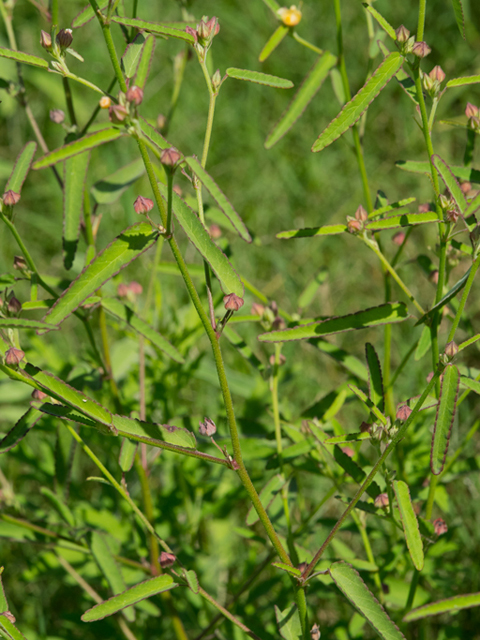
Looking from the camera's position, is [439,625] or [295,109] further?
[439,625]

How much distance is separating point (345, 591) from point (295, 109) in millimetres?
1295

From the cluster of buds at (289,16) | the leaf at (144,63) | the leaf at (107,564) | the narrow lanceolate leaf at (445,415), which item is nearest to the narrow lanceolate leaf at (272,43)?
the cluster of buds at (289,16)

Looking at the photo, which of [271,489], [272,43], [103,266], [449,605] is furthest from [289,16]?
[449,605]

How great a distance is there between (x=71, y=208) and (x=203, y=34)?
0.66 m

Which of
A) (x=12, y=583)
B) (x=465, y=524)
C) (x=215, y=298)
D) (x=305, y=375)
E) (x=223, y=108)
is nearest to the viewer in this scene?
(x=215, y=298)

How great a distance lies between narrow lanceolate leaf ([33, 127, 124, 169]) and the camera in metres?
1.23

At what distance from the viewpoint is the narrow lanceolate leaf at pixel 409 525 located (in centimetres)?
148

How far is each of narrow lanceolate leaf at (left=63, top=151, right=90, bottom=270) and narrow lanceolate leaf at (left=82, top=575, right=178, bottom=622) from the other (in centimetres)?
85

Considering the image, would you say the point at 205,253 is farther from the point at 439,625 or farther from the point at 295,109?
the point at 439,625

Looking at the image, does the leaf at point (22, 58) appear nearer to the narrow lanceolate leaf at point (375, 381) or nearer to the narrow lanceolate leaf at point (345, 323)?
the narrow lanceolate leaf at point (345, 323)

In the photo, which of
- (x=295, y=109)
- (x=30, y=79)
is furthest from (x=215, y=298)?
(x=30, y=79)

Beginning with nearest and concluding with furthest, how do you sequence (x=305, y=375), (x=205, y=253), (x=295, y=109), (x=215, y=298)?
(x=205, y=253) → (x=295, y=109) → (x=215, y=298) → (x=305, y=375)

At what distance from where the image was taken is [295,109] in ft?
6.43

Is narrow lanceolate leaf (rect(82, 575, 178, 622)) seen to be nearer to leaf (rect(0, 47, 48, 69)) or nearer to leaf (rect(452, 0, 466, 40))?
leaf (rect(0, 47, 48, 69))
